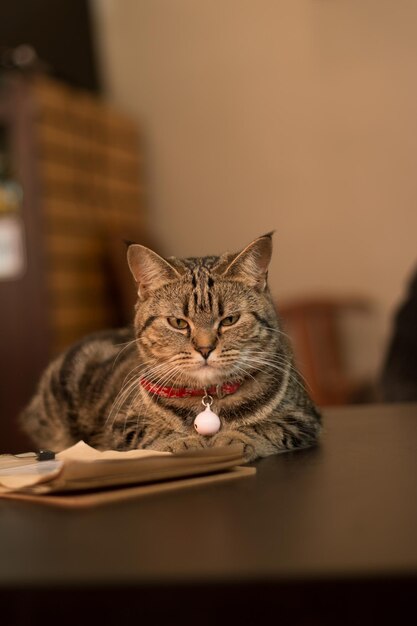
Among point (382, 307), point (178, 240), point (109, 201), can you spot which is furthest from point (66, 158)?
point (382, 307)

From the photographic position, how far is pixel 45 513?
0.97 metres

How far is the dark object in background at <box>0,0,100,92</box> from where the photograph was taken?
4.14 meters

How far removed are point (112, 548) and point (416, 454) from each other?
625 millimetres

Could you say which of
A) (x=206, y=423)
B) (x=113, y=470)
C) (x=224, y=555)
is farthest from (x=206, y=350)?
(x=224, y=555)

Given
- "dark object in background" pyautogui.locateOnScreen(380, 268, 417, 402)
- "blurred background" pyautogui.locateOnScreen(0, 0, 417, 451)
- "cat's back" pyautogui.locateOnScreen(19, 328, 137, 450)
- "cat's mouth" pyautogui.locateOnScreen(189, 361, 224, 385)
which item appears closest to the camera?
"cat's mouth" pyautogui.locateOnScreen(189, 361, 224, 385)

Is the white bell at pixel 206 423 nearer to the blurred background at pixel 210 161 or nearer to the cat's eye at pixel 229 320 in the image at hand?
the cat's eye at pixel 229 320

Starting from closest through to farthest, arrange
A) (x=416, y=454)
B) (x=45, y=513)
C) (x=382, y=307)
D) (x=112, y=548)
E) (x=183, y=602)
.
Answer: (x=183, y=602), (x=112, y=548), (x=45, y=513), (x=416, y=454), (x=382, y=307)

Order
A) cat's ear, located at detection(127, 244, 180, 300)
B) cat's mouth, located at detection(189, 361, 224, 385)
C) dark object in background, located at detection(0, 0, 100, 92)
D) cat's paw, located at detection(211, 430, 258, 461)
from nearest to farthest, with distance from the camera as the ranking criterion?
cat's paw, located at detection(211, 430, 258, 461) → cat's mouth, located at detection(189, 361, 224, 385) → cat's ear, located at detection(127, 244, 180, 300) → dark object in background, located at detection(0, 0, 100, 92)

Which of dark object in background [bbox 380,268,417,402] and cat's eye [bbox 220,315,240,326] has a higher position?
cat's eye [bbox 220,315,240,326]

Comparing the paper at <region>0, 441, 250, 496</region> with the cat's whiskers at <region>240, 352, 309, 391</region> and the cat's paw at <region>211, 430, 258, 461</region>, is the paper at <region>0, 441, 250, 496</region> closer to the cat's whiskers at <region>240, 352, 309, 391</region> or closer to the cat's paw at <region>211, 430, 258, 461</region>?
the cat's paw at <region>211, 430, 258, 461</region>

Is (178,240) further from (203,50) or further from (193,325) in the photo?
(193,325)

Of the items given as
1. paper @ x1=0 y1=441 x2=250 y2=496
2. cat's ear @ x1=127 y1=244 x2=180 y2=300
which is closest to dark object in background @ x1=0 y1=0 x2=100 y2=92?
cat's ear @ x1=127 y1=244 x2=180 y2=300

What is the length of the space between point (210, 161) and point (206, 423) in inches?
125

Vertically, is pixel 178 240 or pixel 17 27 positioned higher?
pixel 17 27
